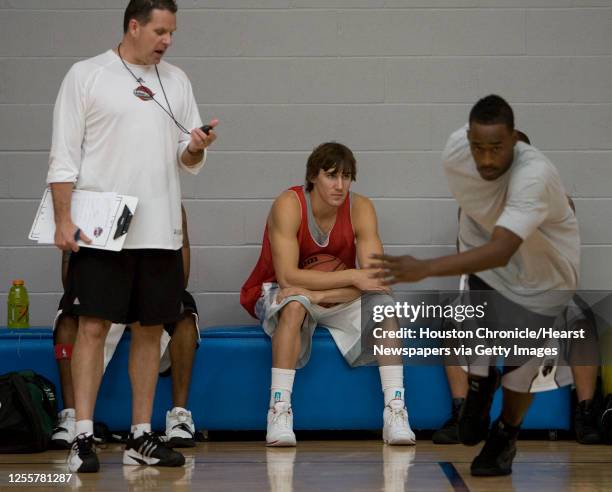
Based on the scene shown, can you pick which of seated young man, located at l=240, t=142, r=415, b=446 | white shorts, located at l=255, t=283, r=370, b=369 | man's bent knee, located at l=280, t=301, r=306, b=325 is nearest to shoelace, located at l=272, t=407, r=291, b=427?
seated young man, located at l=240, t=142, r=415, b=446

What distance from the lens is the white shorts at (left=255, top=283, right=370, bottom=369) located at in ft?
13.8

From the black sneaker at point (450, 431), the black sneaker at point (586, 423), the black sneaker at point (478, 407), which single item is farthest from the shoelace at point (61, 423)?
the black sneaker at point (586, 423)

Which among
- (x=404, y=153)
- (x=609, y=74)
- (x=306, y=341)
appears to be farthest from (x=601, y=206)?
(x=306, y=341)

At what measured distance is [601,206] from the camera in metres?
4.85

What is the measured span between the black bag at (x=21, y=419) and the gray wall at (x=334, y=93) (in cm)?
104

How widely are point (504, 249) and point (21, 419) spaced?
1.99 metres

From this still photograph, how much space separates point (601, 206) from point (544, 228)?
1.87 m

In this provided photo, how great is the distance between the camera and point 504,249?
9.04 ft

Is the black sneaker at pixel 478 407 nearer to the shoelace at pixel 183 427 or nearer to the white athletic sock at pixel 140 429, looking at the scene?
the white athletic sock at pixel 140 429

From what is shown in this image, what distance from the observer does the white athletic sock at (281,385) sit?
401cm

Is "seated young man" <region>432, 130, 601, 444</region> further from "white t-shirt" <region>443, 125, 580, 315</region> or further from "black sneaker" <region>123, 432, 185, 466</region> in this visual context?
"black sneaker" <region>123, 432, 185, 466</region>

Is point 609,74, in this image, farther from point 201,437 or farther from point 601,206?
point 201,437

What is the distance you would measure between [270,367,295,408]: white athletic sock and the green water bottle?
4.20 feet

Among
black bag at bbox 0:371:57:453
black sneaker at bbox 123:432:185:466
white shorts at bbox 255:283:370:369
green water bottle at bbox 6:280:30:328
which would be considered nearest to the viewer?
black sneaker at bbox 123:432:185:466
